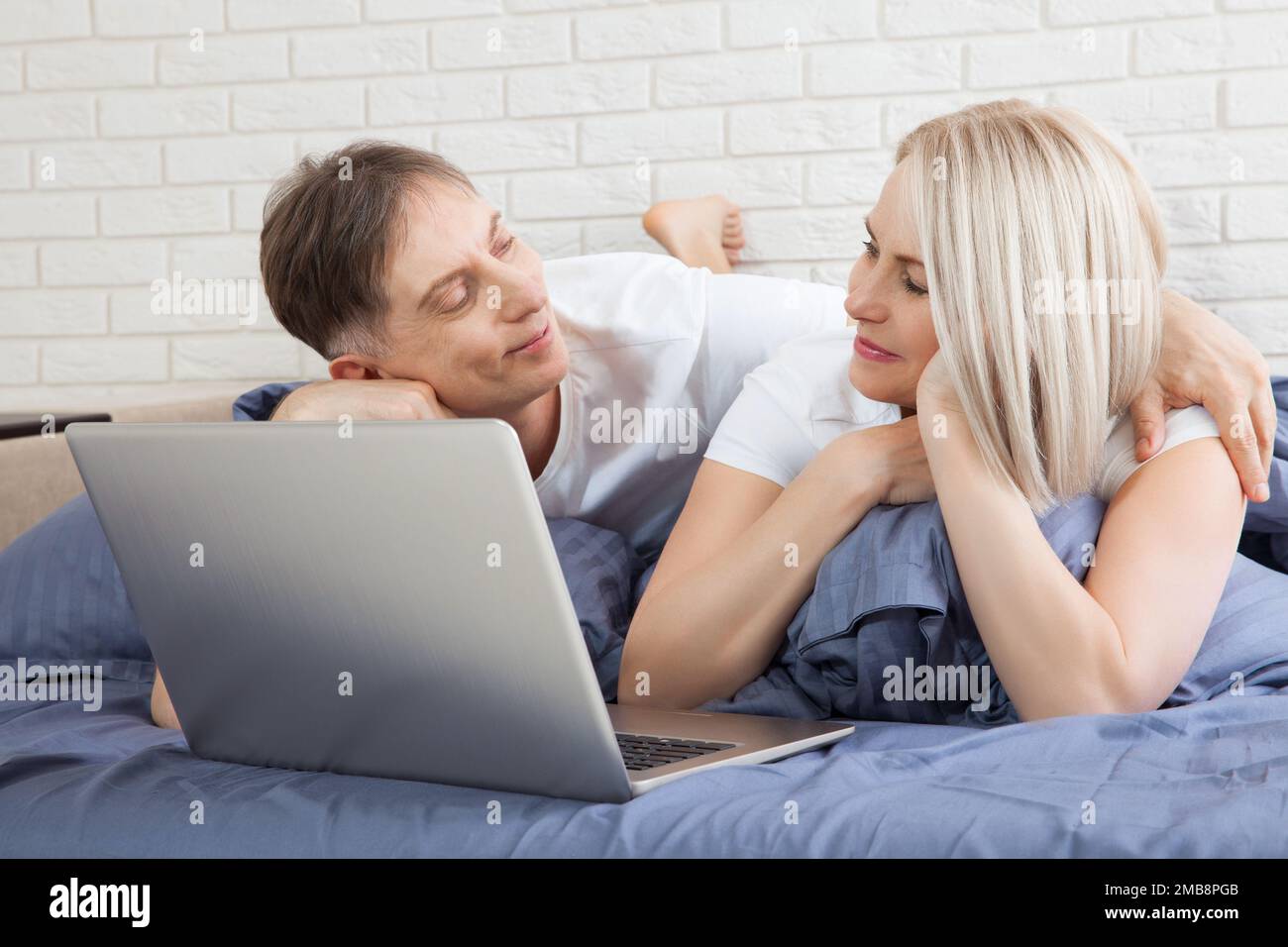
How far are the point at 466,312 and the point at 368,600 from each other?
71cm

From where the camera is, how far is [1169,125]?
2.03 meters

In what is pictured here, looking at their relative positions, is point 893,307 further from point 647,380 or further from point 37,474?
point 37,474

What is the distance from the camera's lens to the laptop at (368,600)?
2.59 feet

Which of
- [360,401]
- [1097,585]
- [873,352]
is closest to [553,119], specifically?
[360,401]

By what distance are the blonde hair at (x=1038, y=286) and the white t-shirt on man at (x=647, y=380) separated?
1.72 feet

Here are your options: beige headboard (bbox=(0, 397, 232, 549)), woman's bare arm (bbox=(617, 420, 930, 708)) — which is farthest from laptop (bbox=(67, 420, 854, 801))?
beige headboard (bbox=(0, 397, 232, 549))

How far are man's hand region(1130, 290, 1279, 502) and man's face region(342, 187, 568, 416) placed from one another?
690mm

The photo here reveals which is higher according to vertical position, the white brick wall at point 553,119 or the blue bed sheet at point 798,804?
the white brick wall at point 553,119

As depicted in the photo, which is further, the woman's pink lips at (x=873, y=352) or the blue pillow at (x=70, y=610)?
the blue pillow at (x=70, y=610)

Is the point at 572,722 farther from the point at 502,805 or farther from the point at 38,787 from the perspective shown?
the point at 38,787

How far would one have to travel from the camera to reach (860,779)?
974 millimetres

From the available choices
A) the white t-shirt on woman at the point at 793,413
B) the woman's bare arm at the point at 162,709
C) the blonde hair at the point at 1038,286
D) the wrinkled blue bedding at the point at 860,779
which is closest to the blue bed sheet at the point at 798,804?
the wrinkled blue bedding at the point at 860,779

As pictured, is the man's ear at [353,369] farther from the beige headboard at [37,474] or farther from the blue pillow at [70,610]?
the beige headboard at [37,474]
